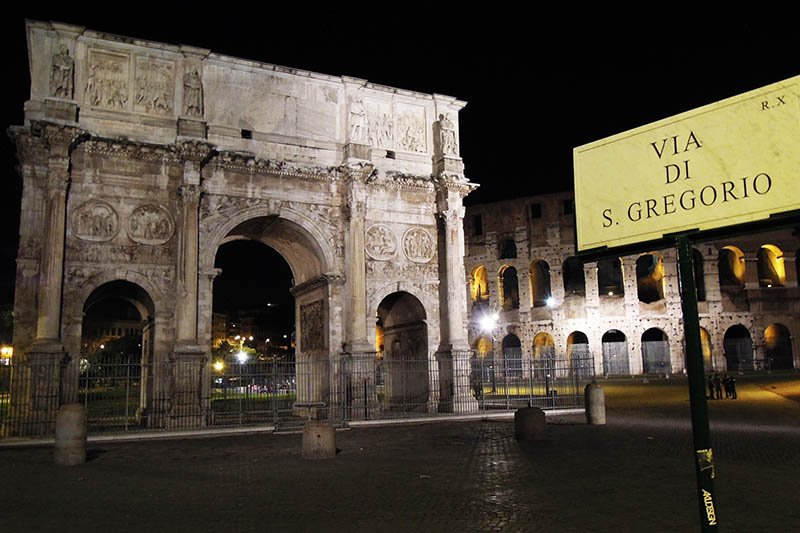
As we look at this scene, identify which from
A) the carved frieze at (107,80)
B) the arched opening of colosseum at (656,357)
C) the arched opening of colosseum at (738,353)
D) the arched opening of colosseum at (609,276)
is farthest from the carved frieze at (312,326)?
the arched opening of colosseum at (609,276)

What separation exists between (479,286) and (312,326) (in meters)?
28.7

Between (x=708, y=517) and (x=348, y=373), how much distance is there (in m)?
18.4

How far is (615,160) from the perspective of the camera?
3080 mm

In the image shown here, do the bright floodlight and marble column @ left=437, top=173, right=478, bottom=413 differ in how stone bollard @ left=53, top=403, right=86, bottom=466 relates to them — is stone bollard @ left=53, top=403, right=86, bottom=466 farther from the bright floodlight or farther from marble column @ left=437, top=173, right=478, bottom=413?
the bright floodlight

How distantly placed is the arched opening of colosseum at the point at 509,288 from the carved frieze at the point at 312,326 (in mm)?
24944

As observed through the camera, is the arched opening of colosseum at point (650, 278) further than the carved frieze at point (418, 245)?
Yes

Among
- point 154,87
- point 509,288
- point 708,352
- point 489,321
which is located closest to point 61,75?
point 154,87

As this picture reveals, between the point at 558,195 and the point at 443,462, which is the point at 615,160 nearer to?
the point at 443,462

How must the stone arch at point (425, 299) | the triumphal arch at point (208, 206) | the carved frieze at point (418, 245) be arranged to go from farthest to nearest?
1. the carved frieze at point (418, 245)
2. the stone arch at point (425, 299)
3. the triumphal arch at point (208, 206)

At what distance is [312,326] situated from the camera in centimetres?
2322

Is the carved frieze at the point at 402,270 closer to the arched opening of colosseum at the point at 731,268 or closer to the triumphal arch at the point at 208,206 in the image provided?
the triumphal arch at the point at 208,206

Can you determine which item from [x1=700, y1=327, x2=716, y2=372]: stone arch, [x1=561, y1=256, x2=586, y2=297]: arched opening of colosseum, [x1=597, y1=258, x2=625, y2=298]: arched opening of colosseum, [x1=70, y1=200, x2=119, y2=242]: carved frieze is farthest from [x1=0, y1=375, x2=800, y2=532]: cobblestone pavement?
[x1=597, y1=258, x2=625, y2=298]: arched opening of colosseum

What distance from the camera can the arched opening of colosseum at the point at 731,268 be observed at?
4247 centimetres

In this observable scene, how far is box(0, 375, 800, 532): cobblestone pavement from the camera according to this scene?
6.99 metres
